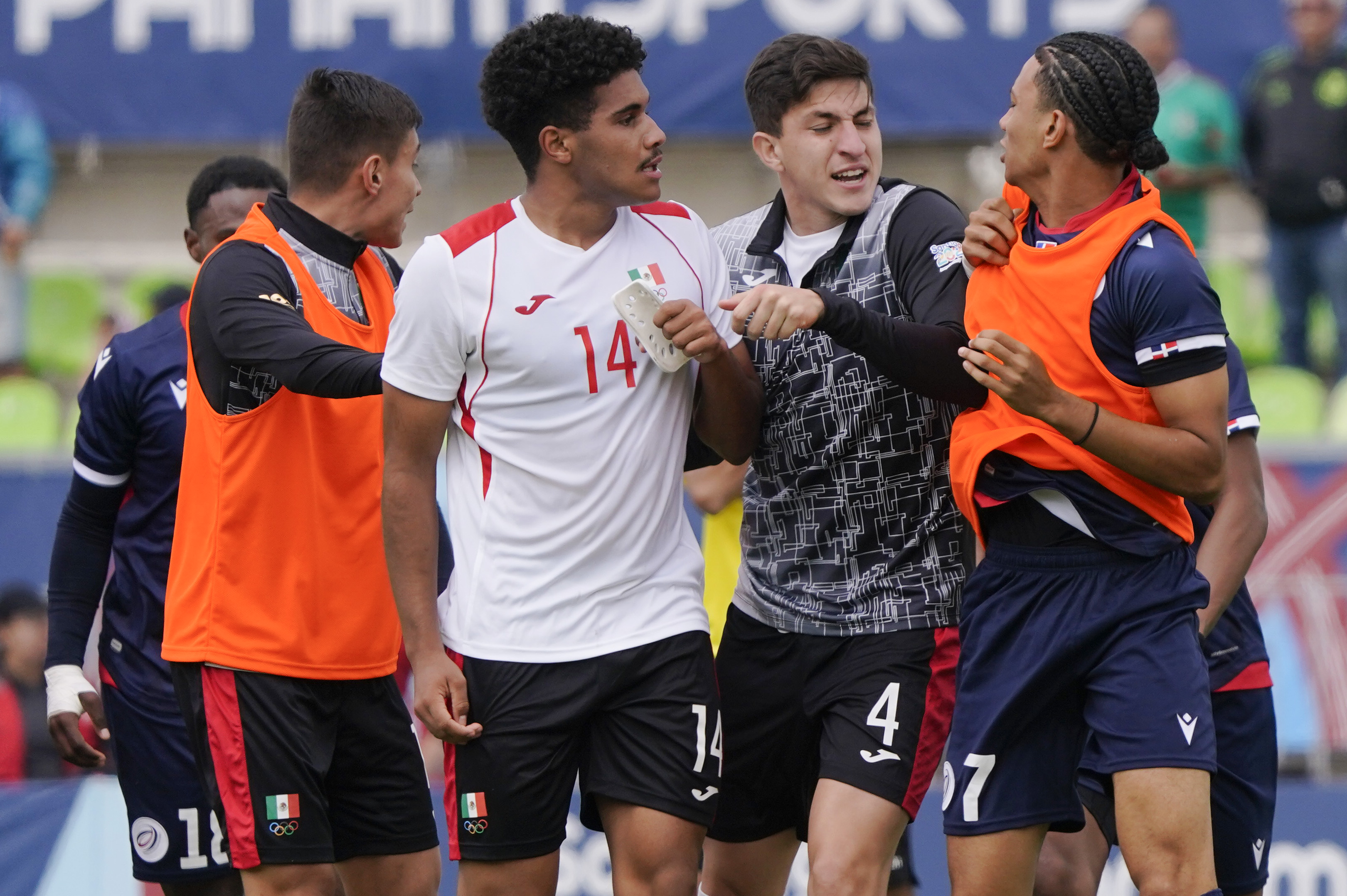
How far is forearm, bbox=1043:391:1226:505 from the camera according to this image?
3.33 meters

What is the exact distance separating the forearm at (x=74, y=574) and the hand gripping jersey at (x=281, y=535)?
24.5 inches

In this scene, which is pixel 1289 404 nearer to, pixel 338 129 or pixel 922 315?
pixel 922 315

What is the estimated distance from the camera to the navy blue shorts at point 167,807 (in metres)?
4.65

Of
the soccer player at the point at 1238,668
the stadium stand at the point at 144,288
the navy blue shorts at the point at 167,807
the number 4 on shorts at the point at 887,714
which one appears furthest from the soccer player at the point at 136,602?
the stadium stand at the point at 144,288

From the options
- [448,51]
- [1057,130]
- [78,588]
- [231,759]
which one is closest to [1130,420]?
[1057,130]

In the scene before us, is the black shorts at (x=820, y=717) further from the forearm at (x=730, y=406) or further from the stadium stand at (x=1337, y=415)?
the stadium stand at (x=1337, y=415)

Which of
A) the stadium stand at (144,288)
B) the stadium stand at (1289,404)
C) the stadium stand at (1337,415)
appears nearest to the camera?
the stadium stand at (1337,415)

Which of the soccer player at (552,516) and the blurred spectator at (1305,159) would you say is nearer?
the soccer player at (552,516)

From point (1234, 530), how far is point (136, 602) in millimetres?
3009

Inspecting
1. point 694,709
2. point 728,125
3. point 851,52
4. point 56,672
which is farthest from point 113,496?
point 728,125

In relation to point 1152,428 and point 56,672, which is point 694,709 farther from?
point 56,672

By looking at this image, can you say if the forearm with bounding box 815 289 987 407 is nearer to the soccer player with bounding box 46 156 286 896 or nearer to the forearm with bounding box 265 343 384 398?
the forearm with bounding box 265 343 384 398

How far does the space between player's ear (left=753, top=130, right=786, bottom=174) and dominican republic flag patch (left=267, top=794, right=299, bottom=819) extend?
6.43ft

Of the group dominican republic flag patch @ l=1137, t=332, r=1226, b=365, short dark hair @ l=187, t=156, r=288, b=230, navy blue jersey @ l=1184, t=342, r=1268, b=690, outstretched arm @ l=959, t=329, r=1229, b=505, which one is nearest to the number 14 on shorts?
outstretched arm @ l=959, t=329, r=1229, b=505
